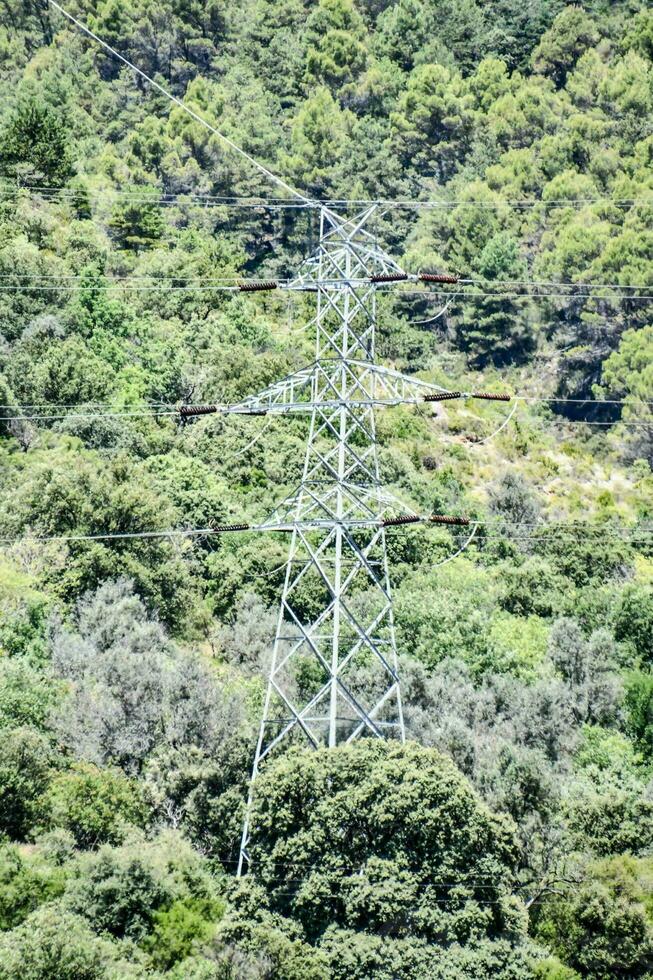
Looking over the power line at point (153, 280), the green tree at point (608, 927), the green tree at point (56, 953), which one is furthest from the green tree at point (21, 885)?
the power line at point (153, 280)

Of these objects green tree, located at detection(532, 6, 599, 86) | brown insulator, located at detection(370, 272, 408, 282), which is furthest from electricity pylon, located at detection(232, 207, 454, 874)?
green tree, located at detection(532, 6, 599, 86)

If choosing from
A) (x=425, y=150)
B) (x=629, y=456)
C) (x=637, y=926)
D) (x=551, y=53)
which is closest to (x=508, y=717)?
(x=637, y=926)

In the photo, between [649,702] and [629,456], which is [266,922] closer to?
[649,702]

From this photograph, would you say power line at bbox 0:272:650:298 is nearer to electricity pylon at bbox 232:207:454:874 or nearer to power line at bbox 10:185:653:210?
power line at bbox 10:185:653:210

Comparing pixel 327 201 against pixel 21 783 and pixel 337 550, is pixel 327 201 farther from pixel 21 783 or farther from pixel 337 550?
pixel 337 550

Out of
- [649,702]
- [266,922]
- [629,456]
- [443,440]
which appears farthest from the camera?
[629,456]

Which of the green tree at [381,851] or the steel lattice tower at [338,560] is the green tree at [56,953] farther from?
the steel lattice tower at [338,560]

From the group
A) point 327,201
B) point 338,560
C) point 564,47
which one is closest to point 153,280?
point 327,201
